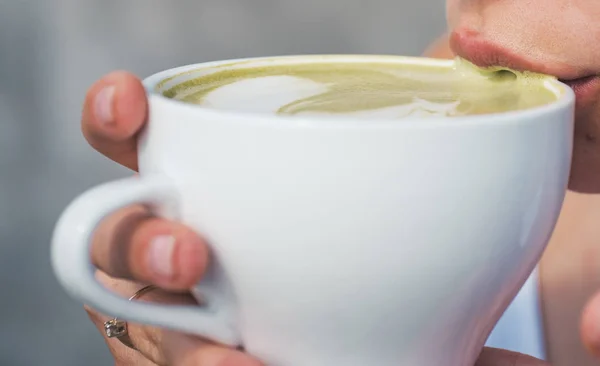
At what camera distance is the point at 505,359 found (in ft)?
1.61

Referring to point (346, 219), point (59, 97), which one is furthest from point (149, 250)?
point (59, 97)

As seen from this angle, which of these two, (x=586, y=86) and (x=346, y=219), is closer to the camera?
(x=346, y=219)

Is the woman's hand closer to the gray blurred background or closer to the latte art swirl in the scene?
the latte art swirl

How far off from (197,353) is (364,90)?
201mm

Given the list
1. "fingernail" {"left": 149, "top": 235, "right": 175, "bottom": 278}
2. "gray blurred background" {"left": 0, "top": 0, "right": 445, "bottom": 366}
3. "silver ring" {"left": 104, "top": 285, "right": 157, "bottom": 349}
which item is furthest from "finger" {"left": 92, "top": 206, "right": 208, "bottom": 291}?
"gray blurred background" {"left": 0, "top": 0, "right": 445, "bottom": 366}

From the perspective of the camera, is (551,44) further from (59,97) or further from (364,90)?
(59,97)

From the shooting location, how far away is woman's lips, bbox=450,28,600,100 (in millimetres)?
459

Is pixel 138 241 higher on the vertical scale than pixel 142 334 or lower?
higher

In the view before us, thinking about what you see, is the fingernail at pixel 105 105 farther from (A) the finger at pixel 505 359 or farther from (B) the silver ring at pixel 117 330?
(A) the finger at pixel 505 359

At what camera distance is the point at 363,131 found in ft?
0.82

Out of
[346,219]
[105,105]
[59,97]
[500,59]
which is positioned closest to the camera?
[346,219]

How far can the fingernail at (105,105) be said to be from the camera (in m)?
0.35

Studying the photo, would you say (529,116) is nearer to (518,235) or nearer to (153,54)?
(518,235)

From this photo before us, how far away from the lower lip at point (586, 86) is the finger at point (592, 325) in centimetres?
22
